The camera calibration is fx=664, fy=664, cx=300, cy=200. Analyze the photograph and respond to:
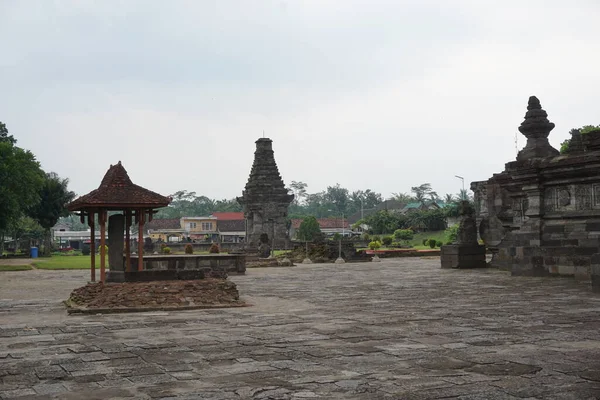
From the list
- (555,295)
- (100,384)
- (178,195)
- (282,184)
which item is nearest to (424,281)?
(555,295)

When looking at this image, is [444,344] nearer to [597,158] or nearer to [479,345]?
[479,345]

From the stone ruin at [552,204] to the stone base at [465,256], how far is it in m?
1.94

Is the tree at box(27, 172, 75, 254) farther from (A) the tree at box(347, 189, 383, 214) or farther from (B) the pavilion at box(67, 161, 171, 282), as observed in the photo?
(A) the tree at box(347, 189, 383, 214)

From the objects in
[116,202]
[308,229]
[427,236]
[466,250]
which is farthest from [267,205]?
[116,202]

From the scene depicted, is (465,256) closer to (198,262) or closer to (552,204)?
(552,204)

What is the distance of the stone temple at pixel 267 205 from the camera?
45031 millimetres

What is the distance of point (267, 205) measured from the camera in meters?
45.1

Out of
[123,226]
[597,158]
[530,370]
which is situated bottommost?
[530,370]

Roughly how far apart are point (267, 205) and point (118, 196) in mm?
31193

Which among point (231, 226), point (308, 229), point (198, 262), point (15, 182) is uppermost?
point (15, 182)

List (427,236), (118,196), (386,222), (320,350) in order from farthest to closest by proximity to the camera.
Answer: (386,222), (427,236), (118,196), (320,350)

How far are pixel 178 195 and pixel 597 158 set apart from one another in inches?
5217

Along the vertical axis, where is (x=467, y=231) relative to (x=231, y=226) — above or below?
below

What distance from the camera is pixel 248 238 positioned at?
45.9 meters
